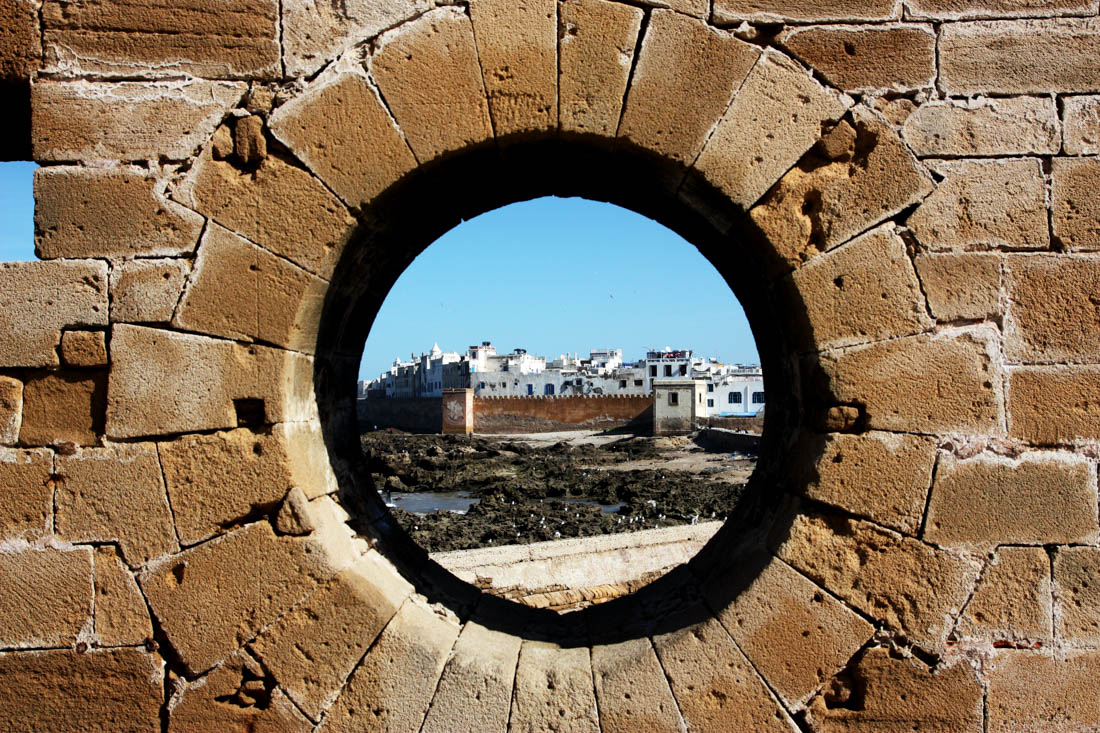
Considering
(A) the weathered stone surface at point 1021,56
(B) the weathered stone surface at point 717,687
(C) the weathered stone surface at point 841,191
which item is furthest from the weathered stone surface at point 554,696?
(A) the weathered stone surface at point 1021,56

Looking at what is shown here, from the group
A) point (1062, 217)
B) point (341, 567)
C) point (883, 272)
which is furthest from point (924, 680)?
point (341, 567)

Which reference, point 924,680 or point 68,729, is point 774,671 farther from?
point 68,729

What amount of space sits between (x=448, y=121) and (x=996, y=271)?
2301mm

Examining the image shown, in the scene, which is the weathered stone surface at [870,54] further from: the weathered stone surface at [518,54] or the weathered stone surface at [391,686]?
the weathered stone surface at [391,686]

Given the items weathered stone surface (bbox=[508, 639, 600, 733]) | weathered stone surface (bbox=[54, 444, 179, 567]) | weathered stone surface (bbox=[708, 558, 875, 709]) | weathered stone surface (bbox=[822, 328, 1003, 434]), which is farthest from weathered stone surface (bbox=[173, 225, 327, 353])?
weathered stone surface (bbox=[822, 328, 1003, 434])

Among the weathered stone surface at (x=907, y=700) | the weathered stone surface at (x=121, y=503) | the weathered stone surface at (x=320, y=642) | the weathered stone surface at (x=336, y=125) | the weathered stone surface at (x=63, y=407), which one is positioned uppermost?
the weathered stone surface at (x=336, y=125)

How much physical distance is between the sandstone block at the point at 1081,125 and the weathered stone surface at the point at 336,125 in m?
2.77

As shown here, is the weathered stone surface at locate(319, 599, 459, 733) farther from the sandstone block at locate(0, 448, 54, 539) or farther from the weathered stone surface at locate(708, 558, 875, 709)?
the sandstone block at locate(0, 448, 54, 539)

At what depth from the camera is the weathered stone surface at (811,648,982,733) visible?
2906 millimetres

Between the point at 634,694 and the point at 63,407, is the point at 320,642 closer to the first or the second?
the point at 634,694

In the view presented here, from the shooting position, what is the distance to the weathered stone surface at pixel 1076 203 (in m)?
3.04

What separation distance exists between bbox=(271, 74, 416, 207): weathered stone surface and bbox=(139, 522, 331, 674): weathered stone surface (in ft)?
4.75

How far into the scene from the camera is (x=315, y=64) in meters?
3.02

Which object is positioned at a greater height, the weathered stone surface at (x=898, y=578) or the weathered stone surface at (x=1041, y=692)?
the weathered stone surface at (x=898, y=578)
